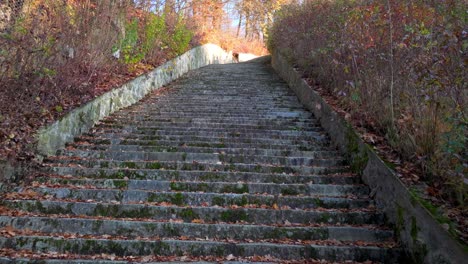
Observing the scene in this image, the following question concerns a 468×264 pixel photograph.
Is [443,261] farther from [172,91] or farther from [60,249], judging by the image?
[172,91]

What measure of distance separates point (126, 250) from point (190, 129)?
13.2 feet

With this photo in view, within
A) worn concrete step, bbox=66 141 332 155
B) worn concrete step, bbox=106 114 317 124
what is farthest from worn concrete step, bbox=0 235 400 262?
worn concrete step, bbox=106 114 317 124

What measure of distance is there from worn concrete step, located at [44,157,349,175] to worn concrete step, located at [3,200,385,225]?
4.02 feet

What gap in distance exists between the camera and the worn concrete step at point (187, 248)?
400 centimetres

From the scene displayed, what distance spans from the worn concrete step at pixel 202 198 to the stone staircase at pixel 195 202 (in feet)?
0.04

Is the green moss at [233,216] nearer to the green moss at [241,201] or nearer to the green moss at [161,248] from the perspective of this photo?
the green moss at [241,201]

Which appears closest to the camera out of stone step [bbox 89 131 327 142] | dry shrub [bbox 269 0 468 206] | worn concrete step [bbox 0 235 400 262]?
worn concrete step [bbox 0 235 400 262]

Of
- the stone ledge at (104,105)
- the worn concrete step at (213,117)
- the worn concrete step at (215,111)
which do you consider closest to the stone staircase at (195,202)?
the stone ledge at (104,105)

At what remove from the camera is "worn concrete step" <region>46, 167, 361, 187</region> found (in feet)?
18.3

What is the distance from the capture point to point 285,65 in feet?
45.9

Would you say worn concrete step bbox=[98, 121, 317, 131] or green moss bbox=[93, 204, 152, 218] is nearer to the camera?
green moss bbox=[93, 204, 152, 218]

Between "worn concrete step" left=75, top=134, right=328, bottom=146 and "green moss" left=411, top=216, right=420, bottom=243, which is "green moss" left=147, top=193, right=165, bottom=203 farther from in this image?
"green moss" left=411, top=216, right=420, bottom=243

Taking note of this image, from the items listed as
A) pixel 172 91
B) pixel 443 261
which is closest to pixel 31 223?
pixel 443 261

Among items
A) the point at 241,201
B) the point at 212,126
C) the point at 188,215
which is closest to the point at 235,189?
the point at 241,201
